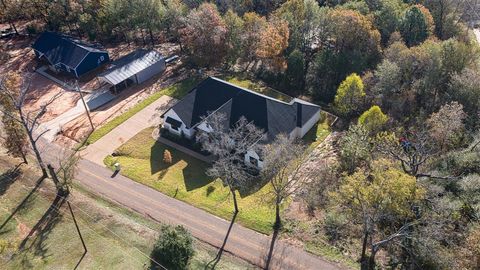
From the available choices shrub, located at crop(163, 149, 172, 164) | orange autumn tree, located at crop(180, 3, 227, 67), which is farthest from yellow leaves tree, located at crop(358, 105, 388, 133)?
orange autumn tree, located at crop(180, 3, 227, 67)

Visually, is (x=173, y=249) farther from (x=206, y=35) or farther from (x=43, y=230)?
(x=206, y=35)

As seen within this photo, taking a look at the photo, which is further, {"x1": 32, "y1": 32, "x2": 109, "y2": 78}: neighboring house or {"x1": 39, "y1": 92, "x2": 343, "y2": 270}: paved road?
{"x1": 32, "y1": 32, "x2": 109, "y2": 78}: neighboring house

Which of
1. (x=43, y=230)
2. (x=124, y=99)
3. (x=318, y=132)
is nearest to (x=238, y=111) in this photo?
(x=318, y=132)

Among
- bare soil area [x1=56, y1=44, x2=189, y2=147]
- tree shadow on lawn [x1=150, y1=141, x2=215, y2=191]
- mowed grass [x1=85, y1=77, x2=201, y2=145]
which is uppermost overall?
tree shadow on lawn [x1=150, y1=141, x2=215, y2=191]

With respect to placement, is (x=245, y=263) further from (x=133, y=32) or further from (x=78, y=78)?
(x=133, y=32)

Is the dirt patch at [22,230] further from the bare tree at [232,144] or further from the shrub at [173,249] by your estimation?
the bare tree at [232,144]

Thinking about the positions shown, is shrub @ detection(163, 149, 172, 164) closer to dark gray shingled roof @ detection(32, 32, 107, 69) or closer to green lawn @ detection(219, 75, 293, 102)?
green lawn @ detection(219, 75, 293, 102)

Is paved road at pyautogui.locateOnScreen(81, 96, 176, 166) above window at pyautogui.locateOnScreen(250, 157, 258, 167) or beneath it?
beneath
